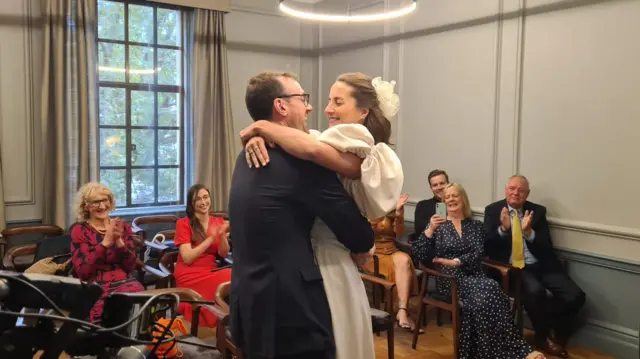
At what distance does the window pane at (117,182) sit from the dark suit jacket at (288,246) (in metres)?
4.41

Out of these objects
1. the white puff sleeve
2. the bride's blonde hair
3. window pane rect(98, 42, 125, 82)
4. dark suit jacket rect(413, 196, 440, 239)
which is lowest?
dark suit jacket rect(413, 196, 440, 239)

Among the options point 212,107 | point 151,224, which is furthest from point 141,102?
point 151,224

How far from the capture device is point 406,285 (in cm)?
420

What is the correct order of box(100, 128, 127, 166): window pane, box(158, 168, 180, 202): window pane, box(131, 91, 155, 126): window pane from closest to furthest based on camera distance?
1. box(100, 128, 127, 166): window pane
2. box(131, 91, 155, 126): window pane
3. box(158, 168, 180, 202): window pane

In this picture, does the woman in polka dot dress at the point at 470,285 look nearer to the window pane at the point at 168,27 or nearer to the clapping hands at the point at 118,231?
the clapping hands at the point at 118,231

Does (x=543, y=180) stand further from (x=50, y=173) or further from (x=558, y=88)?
(x=50, y=173)

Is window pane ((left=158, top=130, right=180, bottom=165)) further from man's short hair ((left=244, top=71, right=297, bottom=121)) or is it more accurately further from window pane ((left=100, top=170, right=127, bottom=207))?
man's short hair ((left=244, top=71, right=297, bottom=121))

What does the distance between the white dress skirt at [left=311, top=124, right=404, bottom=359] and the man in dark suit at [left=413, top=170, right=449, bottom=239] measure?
3168 millimetres

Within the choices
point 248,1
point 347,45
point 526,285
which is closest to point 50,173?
point 248,1

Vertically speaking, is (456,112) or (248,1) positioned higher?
(248,1)

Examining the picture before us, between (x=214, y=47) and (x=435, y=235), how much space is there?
3.01 m

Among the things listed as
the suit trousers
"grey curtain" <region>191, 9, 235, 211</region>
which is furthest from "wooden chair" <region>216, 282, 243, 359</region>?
"grey curtain" <region>191, 9, 235, 211</region>

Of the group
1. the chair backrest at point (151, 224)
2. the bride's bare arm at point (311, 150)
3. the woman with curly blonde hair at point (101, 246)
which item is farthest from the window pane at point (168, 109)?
the bride's bare arm at point (311, 150)

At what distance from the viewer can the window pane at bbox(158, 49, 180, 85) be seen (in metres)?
5.69
